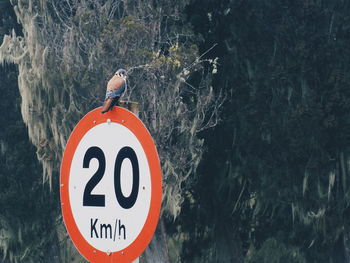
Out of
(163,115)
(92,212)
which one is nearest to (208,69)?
(163,115)

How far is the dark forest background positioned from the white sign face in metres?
12.1

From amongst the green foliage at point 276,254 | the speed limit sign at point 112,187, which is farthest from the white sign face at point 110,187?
the green foliage at point 276,254

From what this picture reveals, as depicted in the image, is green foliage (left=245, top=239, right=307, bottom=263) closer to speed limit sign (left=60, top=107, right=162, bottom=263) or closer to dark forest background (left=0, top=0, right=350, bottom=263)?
dark forest background (left=0, top=0, right=350, bottom=263)

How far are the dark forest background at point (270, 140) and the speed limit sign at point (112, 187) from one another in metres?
12.1

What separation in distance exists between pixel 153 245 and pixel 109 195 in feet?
40.8

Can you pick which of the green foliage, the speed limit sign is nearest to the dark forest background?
the green foliage

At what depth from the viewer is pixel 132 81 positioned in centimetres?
1440

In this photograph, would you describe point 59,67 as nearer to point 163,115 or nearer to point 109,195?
point 163,115

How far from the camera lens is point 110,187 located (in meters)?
2.94

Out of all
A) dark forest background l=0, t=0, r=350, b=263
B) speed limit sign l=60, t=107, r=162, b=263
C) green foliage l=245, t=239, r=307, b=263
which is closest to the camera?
speed limit sign l=60, t=107, r=162, b=263

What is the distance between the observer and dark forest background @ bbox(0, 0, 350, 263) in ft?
49.6

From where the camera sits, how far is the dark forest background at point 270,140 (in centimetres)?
1513

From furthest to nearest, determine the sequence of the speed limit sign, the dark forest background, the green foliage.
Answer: the green foliage
the dark forest background
the speed limit sign

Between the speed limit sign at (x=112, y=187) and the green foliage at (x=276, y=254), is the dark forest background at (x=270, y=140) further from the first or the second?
the speed limit sign at (x=112, y=187)
